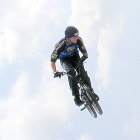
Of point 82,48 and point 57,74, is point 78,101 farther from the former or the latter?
point 82,48

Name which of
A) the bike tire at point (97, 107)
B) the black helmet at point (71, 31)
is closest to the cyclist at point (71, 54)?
the black helmet at point (71, 31)

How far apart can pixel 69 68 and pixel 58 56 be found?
67 cm

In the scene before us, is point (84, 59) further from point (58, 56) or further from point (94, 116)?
point (94, 116)

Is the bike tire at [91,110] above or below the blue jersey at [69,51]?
below

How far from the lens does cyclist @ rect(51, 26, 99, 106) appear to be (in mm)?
17109

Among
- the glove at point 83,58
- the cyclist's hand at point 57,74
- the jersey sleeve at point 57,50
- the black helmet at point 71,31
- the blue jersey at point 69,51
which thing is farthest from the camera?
the glove at point 83,58

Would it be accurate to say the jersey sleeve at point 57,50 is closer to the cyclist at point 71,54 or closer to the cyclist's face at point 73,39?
the cyclist at point 71,54

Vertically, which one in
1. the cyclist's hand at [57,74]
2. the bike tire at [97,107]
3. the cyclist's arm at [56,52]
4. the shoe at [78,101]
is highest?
the cyclist's arm at [56,52]

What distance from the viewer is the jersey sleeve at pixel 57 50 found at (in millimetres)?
17581

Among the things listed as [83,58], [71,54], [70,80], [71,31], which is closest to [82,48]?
[83,58]

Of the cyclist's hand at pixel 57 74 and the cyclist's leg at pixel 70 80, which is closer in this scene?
the cyclist's hand at pixel 57 74

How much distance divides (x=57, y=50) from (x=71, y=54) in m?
0.76

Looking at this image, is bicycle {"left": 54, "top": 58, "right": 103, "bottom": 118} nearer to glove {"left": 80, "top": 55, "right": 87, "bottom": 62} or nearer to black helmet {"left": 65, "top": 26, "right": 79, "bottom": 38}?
glove {"left": 80, "top": 55, "right": 87, "bottom": 62}

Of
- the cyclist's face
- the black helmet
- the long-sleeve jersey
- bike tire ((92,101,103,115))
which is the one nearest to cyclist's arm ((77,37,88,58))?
the long-sleeve jersey
